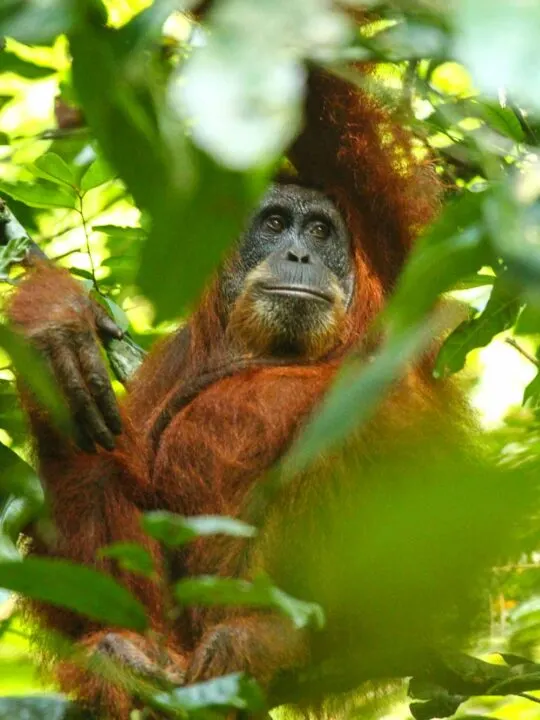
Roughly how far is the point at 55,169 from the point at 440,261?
3.05 m

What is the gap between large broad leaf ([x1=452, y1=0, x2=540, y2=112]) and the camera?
0.78 meters

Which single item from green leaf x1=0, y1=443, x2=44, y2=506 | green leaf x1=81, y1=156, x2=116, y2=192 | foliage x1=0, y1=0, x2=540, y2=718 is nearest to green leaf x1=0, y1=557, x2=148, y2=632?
foliage x1=0, y1=0, x2=540, y2=718

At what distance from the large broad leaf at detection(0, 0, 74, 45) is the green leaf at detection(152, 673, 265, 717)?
103cm

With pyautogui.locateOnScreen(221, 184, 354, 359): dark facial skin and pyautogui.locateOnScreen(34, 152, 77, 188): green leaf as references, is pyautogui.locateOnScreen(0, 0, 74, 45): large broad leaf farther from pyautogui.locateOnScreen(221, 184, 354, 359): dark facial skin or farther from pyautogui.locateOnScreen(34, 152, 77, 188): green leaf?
pyautogui.locateOnScreen(221, 184, 354, 359): dark facial skin

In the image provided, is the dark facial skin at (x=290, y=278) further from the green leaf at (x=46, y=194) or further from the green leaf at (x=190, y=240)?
the green leaf at (x=190, y=240)

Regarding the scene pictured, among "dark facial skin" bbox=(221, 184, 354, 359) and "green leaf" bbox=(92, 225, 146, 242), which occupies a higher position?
"green leaf" bbox=(92, 225, 146, 242)

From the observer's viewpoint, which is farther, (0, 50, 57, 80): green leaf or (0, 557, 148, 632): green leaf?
(0, 50, 57, 80): green leaf

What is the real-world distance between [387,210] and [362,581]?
331 cm

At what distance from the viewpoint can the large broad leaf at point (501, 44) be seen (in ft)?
2.56

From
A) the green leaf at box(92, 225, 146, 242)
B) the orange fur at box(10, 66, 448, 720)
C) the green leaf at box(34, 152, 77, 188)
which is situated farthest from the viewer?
the green leaf at box(92, 225, 146, 242)

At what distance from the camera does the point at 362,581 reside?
3.52ft

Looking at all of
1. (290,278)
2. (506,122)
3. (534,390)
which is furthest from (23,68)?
(534,390)

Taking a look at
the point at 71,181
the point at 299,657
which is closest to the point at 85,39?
the point at 299,657

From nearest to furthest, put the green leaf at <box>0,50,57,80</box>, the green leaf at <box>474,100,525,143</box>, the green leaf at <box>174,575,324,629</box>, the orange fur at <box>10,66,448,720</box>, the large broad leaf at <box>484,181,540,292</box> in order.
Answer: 1. the large broad leaf at <box>484,181,540,292</box>
2. the green leaf at <box>174,575,324,629</box>
3. the green leaf at <box>474,100,525,143</box>
4. the green leaf at <box>0,50,57,80</box>
5. the orange fur at <box>10,66,448,720</box>
